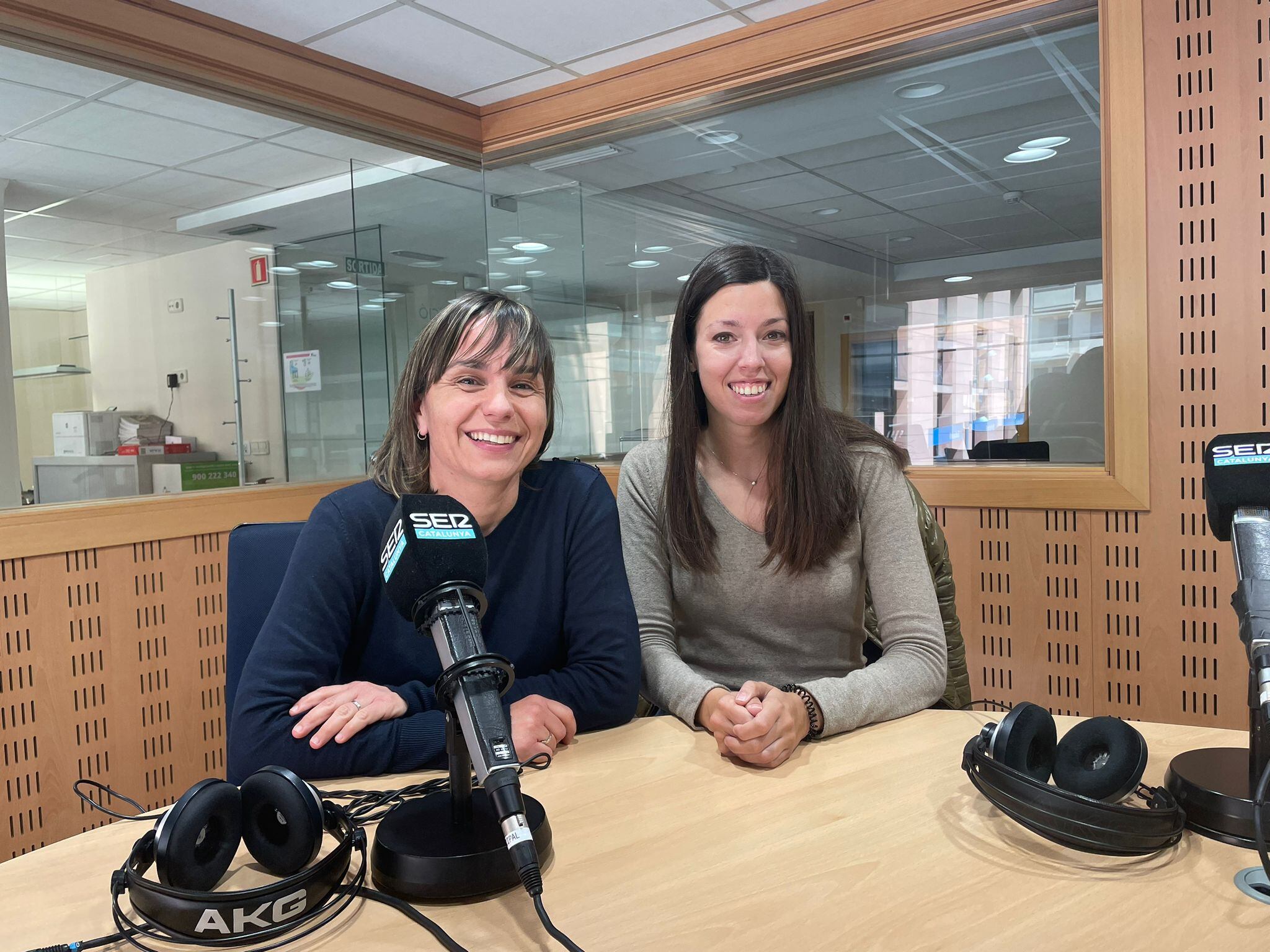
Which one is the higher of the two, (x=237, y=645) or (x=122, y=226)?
(x=122, y=226)

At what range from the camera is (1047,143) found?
269cm

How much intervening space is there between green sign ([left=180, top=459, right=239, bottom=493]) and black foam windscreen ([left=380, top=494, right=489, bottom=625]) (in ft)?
→ 8.33

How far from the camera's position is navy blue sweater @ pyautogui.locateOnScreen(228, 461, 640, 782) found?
1117mm

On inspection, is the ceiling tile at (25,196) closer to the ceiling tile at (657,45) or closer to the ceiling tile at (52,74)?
the ceiling tile at (52,74)

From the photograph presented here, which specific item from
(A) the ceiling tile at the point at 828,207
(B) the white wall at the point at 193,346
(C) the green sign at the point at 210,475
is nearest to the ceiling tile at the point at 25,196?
(B) the white wall at the point at 193,346

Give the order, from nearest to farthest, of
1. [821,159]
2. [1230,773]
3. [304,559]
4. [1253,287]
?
[1230,773], [304,559], [1253,287], [821,159]

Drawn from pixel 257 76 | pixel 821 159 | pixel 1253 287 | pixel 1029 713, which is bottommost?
pixel 1029 713

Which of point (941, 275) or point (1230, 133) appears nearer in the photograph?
point (1230, 133)

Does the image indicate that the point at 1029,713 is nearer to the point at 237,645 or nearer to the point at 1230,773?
the point at 1230,773

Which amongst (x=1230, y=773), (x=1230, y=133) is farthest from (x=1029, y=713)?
(x=1230, y=133)

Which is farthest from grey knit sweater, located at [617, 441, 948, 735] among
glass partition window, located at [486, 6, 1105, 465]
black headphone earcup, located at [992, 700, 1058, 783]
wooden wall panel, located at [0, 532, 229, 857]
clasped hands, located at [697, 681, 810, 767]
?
wooden wall panel, located at [0, 532, 229, 857]

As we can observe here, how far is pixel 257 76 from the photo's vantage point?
122 inches

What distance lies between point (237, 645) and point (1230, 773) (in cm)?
136

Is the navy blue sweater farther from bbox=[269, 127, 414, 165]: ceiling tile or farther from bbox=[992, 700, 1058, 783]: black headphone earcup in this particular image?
bbox=[269, 127, 414, 165]: ceiling tile
